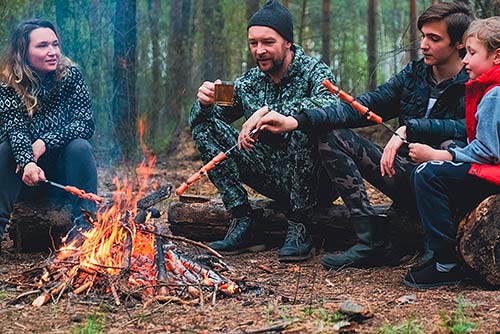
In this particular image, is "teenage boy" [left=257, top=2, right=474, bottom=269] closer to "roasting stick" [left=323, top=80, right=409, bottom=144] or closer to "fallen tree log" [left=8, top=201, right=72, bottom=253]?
"roasting stick" [left=323, top=80, right=409, bottom=144]

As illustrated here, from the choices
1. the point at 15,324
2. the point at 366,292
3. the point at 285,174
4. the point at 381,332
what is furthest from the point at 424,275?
the point at 15,324

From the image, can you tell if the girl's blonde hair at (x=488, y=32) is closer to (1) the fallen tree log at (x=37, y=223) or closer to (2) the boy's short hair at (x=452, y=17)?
(2) the boy's short hair at (x=452, y=17)

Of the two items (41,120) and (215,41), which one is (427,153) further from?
(215,41)

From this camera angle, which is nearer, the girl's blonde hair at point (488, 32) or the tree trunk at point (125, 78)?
the girl's blonde hair at point (488, 32)

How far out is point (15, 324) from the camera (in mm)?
3352

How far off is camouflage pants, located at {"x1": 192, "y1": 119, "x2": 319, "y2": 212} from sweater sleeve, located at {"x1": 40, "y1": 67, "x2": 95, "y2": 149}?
3.01 ft

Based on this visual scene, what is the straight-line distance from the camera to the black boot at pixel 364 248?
4.67 metres

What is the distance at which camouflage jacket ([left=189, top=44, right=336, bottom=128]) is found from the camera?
5.06 metres

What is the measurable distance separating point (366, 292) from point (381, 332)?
0.97 meters

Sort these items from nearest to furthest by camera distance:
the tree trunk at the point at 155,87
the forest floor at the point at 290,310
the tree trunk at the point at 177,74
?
the forest floor at the point at 290,310, the tree trunk at the point at 155,87, the tree trunk at the point at 177,74

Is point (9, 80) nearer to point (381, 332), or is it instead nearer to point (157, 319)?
point (157, 319)

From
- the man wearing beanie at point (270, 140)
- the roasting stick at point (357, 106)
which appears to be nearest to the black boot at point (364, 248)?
the man wearing beanie at point (270, 140)

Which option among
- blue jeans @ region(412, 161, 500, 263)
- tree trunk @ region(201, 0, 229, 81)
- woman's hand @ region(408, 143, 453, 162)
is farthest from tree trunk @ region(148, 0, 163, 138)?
blue jeans @ region(412, 161, 500, 263)

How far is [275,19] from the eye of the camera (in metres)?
5.20
